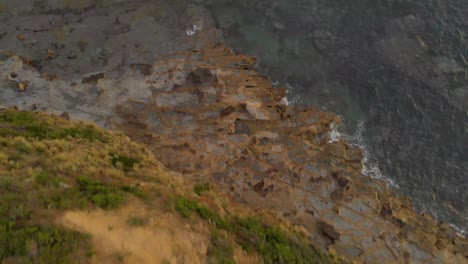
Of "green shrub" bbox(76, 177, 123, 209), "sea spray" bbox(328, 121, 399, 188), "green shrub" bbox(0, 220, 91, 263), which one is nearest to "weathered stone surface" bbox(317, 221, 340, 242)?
"sea spray" bbox(328, 121, 399, 188)

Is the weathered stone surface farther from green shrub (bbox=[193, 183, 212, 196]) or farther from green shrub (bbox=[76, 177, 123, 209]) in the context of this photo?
green shrub (bbox=[76, 177, 123, 209])

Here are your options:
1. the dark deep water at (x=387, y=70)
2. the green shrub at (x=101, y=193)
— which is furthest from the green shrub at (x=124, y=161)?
the dark deep water at (x=387, y=70)

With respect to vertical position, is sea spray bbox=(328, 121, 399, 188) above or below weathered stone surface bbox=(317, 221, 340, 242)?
above

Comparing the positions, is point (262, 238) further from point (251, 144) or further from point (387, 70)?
point (387, 70)

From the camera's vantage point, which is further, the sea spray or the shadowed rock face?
the sea spray

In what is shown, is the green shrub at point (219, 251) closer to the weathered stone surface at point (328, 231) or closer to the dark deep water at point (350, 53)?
the weathered stone surface at point (328, 231)

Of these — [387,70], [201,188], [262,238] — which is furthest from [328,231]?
[387,70]
